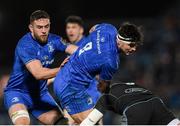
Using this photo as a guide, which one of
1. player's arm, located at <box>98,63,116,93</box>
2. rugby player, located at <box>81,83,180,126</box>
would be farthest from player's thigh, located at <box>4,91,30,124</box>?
rugby player, located at <box>81,83,180,126</box>

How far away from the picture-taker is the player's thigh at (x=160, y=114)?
596cm

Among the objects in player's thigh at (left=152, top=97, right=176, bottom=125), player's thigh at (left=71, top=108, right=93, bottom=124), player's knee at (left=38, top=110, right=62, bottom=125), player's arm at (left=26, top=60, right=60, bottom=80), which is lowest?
player's knee at (left=38, top=110, right=62, bottom=125)

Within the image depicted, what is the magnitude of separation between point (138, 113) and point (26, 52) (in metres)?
2.02

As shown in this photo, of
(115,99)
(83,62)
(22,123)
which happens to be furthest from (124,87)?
(22,123)

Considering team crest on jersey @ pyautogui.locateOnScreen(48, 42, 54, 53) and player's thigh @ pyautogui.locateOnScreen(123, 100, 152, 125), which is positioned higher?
team crest on jersey @ pyautogui.locateOnScreen(48, 42, 54, 53)

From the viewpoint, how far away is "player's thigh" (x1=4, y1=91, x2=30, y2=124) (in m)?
7.16

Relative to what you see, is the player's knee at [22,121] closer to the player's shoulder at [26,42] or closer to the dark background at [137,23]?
the player's shoulder at [26,42]

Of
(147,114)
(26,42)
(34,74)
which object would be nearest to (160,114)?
(147,114)

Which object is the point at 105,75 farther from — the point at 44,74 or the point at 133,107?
the point at 133,107

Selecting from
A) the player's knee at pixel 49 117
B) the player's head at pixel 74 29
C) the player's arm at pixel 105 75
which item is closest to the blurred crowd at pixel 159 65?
the player's head at pixel 74 29

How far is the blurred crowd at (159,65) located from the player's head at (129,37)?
203 inches

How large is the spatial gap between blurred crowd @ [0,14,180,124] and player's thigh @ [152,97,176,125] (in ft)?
18.2

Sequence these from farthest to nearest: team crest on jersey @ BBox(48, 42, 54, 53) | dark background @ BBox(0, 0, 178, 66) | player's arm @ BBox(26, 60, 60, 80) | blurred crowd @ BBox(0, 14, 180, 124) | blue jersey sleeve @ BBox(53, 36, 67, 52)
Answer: dark background @ BBox(0, 0, 178, 66)
blurred crowd @ BBox(0, 14, 180, 124)
blue jersey sleeve @ BBox(53, 36, 67, 52)
team crest on jersey @ BBox(48, 42, 54, 53)
player's arm @ BBox(26, 60, 60, 80)

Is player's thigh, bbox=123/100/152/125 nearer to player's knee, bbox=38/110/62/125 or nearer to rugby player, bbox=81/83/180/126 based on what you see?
rugby player, bbox=81/83/180/126
